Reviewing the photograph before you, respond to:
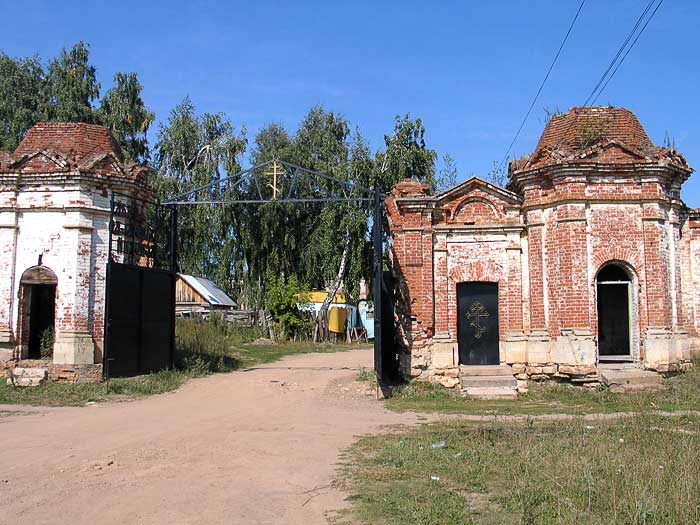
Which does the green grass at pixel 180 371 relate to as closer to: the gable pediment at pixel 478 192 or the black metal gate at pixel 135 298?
the black metal gate at pixel 135 298

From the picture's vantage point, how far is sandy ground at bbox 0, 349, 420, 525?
6.40 m

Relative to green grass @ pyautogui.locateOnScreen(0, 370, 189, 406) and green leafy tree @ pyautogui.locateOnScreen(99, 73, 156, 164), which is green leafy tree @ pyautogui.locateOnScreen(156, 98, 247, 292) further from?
green grass @ pyautogui.locateOnScreen(0, 370, 189, 406)

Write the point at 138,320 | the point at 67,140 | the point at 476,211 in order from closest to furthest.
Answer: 1. the point at 476,211
2. the point at 138,320
3. the point at 67,140

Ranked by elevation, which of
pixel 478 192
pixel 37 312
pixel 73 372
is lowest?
pixel 73 372

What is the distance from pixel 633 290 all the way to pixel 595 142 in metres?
3.50

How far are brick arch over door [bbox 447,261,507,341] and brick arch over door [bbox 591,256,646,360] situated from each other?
2055 mm

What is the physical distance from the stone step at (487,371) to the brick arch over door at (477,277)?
801 mm

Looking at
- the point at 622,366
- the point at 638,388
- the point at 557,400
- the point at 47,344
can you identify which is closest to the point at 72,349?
the point at 47,344

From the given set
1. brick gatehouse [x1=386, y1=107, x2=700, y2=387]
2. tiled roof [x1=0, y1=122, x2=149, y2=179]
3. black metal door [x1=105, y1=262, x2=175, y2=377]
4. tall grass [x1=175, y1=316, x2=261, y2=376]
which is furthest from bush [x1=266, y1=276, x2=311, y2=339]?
brick gatehouse [x1=386, y1=107, x2=700, y2=387]

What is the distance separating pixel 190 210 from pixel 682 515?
3378 cm

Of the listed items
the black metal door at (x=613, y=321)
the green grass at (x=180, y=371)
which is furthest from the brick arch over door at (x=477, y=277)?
the green grass at (x=180, y=371)

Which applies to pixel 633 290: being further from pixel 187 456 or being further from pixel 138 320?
pixel 138 320

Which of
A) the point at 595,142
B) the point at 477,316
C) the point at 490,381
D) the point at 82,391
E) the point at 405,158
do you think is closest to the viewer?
the point at 82,391

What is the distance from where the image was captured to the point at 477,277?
15.7 metres
